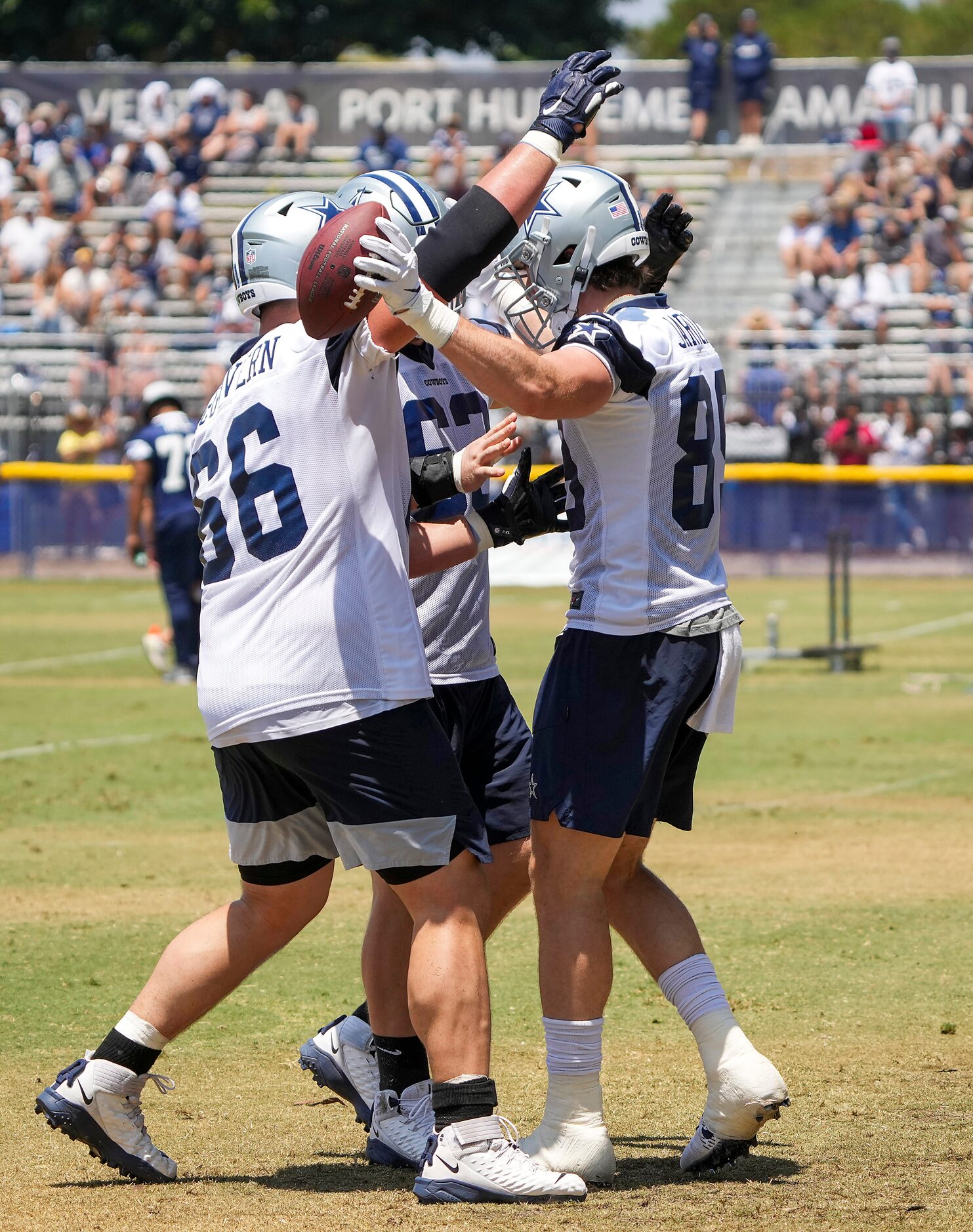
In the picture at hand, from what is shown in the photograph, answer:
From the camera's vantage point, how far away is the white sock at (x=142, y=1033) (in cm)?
452

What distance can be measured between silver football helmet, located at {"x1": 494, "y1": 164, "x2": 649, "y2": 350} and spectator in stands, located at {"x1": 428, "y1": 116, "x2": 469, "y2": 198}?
2517 centimetres

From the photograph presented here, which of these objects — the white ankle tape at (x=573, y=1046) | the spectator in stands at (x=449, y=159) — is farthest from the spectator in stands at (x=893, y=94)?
the white ankle tape at (x=573, y=1046)

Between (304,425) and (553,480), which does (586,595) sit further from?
(304,425)

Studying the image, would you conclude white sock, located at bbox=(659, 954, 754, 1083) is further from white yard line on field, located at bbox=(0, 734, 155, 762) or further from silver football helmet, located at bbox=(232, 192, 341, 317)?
white yard line on field, located at bbox=(0, 734, 155, 762)

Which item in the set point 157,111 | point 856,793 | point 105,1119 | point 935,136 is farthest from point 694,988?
point 157,111

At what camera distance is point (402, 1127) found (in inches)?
187

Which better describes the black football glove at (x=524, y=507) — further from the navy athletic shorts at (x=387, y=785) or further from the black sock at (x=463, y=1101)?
the black sock at (x=463, y=1101)

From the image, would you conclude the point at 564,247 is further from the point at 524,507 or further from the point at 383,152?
the point at 383,152

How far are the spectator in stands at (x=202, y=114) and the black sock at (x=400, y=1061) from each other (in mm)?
30347

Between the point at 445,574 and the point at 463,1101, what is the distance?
1542mm

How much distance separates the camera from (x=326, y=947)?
6.92m

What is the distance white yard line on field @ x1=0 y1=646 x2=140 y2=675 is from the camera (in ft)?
52.2

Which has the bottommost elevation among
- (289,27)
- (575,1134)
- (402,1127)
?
(402,1127)

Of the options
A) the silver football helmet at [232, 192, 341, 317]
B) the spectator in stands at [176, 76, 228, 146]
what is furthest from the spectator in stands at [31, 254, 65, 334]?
the silver football helmet at [232, 192, 341, 317]
